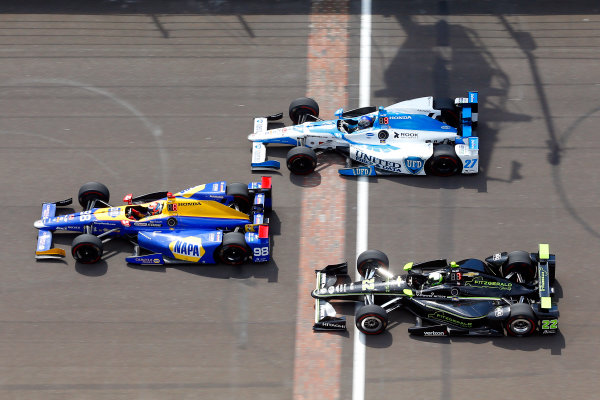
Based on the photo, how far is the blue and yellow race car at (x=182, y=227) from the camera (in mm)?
24672

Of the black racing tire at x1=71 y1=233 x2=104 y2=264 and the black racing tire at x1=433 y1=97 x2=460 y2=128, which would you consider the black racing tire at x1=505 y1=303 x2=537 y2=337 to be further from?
the black racing tire at x1=71 y1=233 x2=104 y2=264

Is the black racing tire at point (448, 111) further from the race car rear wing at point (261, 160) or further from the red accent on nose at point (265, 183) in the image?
the red accent on nose at point (265, 183)

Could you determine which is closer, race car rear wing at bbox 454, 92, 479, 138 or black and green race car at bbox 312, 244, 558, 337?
black and green race car at bbox 312, 244, 558, 337

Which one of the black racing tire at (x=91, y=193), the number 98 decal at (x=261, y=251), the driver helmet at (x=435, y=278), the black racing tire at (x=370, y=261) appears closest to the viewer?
the driver helmet at (x=435, y=278)

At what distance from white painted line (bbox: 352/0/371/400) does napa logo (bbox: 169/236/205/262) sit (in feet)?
13.2

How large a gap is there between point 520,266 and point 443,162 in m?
4.26

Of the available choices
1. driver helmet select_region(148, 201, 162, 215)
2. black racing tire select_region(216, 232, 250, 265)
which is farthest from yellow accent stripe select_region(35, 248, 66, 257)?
black racing tire select_region(216, 232, 250, 265)

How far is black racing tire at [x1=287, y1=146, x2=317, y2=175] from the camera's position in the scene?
2684 cm

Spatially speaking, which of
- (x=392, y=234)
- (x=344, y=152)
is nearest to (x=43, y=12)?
(x=344, y=152)

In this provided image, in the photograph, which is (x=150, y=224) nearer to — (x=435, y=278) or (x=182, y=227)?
(x=182, y=227)

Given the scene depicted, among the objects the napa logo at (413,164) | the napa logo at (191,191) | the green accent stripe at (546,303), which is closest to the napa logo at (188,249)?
the napa logo at (191,191)

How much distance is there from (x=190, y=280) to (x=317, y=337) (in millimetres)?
3649

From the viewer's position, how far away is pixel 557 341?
23.0 metres

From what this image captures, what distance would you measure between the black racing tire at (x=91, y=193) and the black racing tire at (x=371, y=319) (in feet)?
25.6
